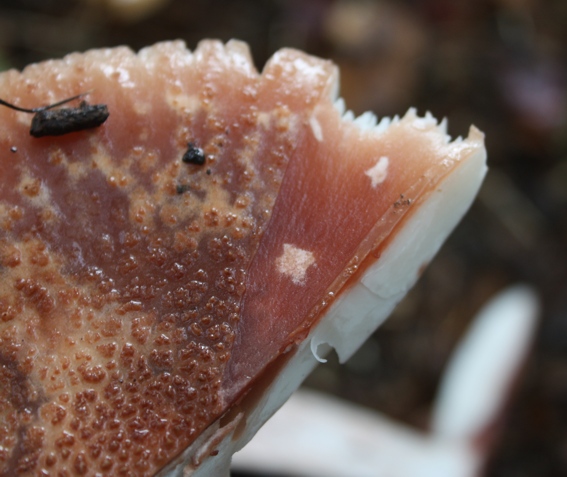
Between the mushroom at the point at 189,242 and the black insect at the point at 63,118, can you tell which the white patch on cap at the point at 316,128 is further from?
the black insect at the point at 63,118

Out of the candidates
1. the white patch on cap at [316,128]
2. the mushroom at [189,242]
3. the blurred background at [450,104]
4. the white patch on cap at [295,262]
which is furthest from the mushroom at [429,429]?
the white patch on cap at [316,128]

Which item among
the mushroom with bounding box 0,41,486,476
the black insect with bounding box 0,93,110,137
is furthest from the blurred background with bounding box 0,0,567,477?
the black insect with bounding box 0,93,110,137

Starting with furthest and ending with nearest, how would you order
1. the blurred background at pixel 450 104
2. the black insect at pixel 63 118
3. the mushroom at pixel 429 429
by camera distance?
the blurred background at pixel 450 104
the mushroom at pixel 429 429
the black insect at pixel 63 118

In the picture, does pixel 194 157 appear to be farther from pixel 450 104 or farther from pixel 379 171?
pixel 450 104

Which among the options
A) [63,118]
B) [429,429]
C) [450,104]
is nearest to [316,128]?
[63,118]

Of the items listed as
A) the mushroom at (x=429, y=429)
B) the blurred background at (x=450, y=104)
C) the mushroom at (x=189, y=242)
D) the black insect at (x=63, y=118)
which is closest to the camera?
the mushroom at (x=189, y=242)

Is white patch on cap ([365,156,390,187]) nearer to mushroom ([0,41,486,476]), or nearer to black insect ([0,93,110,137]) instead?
mushroom ([0,41,486,476])

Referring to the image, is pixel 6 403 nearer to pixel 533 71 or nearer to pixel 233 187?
pixel 233 187
